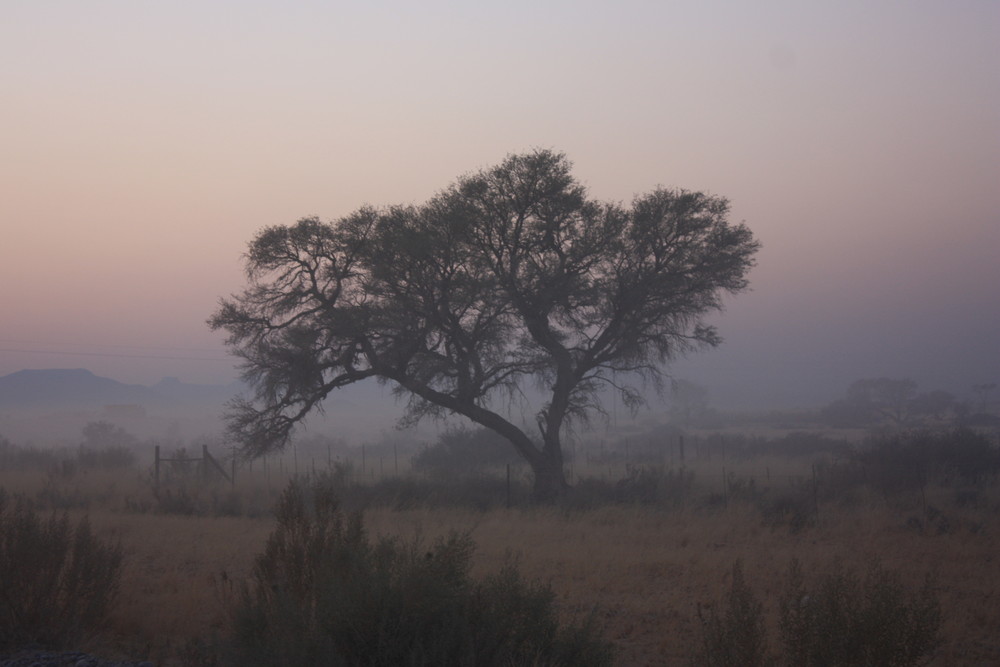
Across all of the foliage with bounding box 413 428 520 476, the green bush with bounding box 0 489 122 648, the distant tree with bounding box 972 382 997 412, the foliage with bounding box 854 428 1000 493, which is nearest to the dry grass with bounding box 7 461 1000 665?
the green bush with bounding box 0 489 122 648

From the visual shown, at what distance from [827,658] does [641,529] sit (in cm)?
1315

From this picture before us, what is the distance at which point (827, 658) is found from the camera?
18.2 ft

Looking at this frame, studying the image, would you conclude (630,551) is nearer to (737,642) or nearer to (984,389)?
(737,642)

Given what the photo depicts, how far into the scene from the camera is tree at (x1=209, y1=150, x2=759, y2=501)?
23000 mm

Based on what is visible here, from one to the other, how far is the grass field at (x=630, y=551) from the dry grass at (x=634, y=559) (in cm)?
4

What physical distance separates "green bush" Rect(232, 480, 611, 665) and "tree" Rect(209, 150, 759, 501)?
1582cm

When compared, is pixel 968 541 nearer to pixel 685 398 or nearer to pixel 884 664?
pixel 884 664

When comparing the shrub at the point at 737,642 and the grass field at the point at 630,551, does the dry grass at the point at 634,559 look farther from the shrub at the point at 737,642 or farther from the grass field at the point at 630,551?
the shrub at the point at 737,642

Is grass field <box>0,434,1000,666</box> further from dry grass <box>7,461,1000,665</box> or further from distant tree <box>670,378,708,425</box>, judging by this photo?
distant tree <box>670,378,708,425</box>

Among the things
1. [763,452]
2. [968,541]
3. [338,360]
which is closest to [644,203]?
[338,360]

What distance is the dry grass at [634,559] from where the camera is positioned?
9.67 m

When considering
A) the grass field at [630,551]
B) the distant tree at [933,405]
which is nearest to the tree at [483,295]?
the grass field at [630,551]

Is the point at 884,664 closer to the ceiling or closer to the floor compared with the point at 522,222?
closer to the floor

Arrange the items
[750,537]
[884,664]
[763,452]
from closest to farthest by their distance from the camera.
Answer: [884,664] < [750,537] < [763,452]
